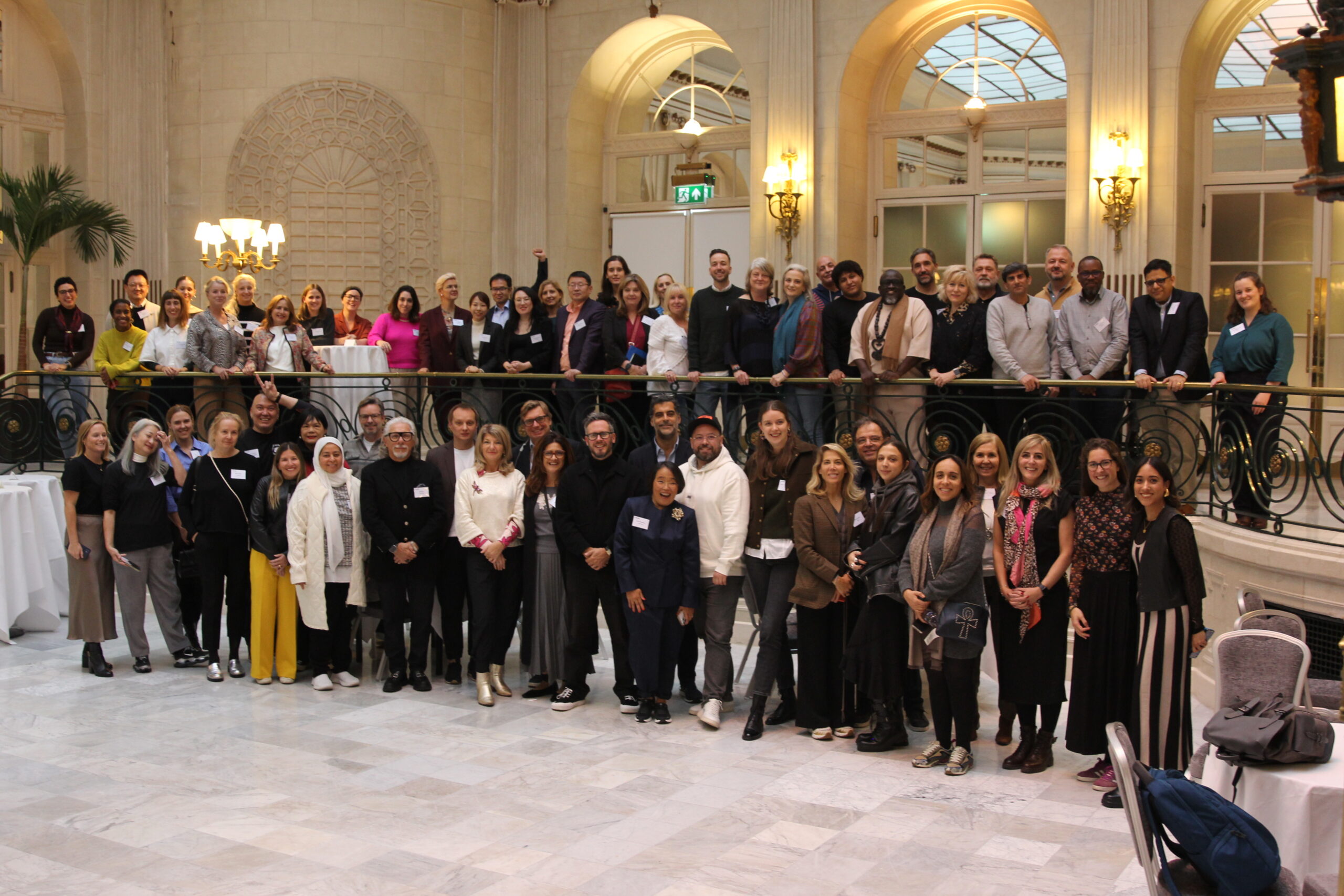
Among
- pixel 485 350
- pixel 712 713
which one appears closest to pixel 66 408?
pixel 485 350

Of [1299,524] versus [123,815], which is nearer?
[123,815]

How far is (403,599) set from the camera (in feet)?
24.6

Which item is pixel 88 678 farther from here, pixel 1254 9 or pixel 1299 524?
pixel 1254 9

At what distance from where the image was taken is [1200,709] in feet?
22.5

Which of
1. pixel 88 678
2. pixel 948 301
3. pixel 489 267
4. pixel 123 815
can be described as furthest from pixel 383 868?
pixel 489 267

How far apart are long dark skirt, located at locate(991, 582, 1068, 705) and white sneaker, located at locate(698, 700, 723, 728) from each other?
5.06 ft

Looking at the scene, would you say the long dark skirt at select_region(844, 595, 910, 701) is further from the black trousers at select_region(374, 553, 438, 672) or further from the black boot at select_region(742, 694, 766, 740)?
the black trousers at select_region(374, 553, 438, 672)

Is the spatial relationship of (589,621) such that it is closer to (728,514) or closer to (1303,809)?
(728,514)

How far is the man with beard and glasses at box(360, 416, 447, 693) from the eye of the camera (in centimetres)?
734

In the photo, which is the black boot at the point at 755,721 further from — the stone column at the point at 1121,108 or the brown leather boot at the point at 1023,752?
the stone column at the point at 1121,108

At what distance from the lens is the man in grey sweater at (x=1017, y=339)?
7.66 m

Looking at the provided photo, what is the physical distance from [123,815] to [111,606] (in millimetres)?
3001

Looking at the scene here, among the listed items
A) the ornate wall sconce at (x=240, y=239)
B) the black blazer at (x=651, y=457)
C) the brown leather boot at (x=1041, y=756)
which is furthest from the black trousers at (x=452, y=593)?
the ornate wall sconce at (x=240, y=239)

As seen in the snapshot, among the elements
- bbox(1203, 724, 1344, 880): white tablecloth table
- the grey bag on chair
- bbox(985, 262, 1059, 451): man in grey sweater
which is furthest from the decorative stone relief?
bbox(1203, 724, 1344, 880): white tablecloth table
